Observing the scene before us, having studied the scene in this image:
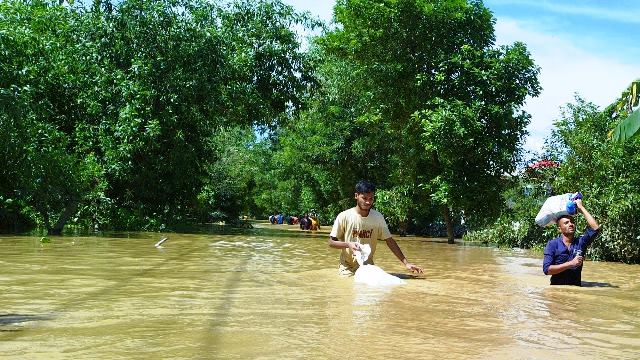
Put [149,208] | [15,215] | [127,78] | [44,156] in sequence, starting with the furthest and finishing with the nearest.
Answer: [149,208]
[127,78]
[15,215]
[44,156]

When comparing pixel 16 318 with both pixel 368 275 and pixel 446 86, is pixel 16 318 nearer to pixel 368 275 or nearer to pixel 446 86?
pixel 368 275

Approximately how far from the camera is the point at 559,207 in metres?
9.70

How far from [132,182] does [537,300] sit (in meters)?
21.1

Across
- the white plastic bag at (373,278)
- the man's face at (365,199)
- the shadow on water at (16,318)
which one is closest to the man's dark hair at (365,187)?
the man's face at (365,199)

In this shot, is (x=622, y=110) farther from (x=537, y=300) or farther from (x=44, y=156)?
(x=44, y=156)

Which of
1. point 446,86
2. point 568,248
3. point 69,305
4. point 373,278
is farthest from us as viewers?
point 446,86

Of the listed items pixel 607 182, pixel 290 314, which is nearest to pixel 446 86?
pixel 607 182

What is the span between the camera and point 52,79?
24344 millimetres

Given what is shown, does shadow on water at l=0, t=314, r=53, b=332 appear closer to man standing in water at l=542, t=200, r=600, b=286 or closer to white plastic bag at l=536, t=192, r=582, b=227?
man standing in water at l=542, t=200, r=600, b=286

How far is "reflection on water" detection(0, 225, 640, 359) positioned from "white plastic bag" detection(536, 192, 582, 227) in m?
1.03

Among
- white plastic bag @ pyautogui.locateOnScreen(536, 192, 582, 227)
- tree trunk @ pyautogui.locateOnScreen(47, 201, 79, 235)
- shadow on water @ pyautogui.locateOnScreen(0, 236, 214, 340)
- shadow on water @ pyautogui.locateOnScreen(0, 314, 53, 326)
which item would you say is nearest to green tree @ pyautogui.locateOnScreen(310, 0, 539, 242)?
tree trunk @ pyautogui.locateOnScreen(47, 201, 79, 235)

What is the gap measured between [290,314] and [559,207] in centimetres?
484

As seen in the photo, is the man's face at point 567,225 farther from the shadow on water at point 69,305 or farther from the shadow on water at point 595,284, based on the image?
the shadow on water at point 69,305

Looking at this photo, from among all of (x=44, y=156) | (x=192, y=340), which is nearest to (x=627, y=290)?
(x=192, y=340)
